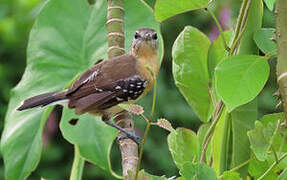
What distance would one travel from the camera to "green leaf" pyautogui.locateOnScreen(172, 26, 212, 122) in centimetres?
85

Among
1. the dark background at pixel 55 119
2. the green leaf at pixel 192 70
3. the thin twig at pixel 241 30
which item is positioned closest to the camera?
the thin twig at pixel 241 30

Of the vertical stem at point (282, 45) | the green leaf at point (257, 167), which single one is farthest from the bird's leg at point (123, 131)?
the vertical stem at point (282, 45)

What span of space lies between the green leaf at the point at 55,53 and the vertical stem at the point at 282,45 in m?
0.60

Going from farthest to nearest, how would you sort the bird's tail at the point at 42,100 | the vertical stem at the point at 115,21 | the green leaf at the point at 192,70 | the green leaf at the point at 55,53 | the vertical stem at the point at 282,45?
the green leaf at the point at 55,53 → the bird's tail at the point at 42,100 → the vertical stem at the point at 115,21 → the green leaf at the point at 192,70 → the vertical stem at the point at 282,45

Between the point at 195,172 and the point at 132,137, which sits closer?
the point at 195,172

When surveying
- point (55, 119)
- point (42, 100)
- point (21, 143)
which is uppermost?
point (42, 100)

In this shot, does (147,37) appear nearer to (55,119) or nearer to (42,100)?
(42,100)

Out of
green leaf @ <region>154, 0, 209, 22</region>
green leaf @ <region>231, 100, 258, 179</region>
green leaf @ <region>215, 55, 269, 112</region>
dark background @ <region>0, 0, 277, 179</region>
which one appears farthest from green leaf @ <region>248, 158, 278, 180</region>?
dark background @ <region>0, 0, 277, 179</region>

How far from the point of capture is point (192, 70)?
853mm

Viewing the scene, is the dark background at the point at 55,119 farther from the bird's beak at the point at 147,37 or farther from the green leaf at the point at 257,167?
the green leaf at the point at 257,167

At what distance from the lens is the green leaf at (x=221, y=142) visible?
70cm

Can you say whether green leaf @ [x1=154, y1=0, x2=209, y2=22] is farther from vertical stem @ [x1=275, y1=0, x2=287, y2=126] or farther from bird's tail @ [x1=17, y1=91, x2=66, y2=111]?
bird's tail @ [x1=17, y1=91, x2=66, y2=111]

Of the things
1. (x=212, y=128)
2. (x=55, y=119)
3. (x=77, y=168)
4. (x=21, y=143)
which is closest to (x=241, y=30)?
(x=212, y=128)

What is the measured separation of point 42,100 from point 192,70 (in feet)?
1.28
